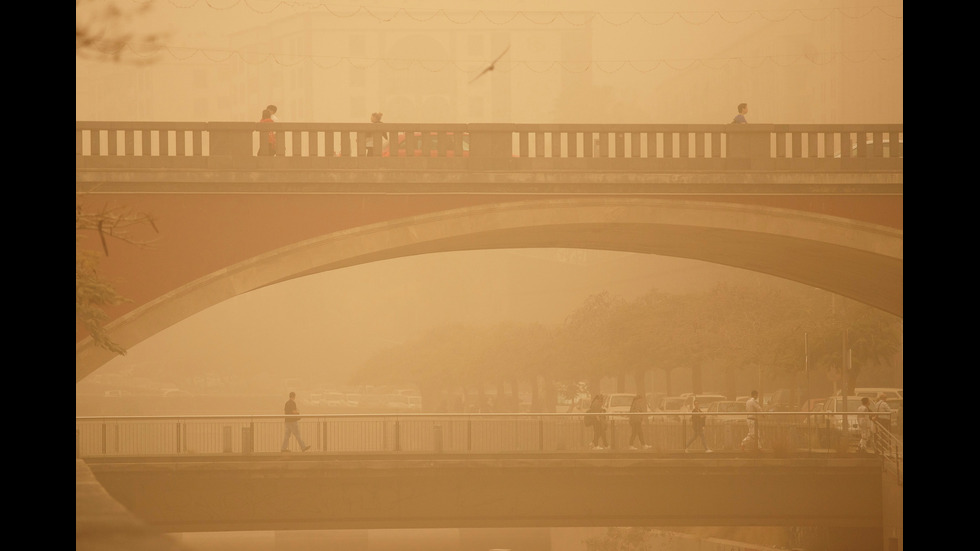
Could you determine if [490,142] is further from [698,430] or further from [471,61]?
[471,61]

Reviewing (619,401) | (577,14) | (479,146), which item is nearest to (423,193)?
(479,146)

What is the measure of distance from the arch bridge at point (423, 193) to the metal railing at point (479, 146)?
28 millimetres

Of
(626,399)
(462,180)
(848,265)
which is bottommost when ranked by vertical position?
(626,399)

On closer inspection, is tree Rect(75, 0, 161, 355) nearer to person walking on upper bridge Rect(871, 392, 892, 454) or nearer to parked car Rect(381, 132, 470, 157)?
parked car Rect(381, 132, 470, 157)

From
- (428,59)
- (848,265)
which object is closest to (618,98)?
(428,59)

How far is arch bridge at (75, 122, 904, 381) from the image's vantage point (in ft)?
59.2

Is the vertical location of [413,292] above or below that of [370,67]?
below

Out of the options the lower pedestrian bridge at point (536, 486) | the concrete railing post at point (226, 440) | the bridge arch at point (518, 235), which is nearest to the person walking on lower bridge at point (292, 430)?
the lower pedestrian bridge at point (536, 486)

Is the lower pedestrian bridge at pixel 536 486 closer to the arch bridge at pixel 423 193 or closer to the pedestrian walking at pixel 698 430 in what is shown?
the pedestrian walking at pixel 698 430

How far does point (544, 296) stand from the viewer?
62.4m

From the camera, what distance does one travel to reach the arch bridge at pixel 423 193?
18031 millimetres

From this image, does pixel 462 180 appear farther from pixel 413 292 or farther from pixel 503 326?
pixel 413 292
